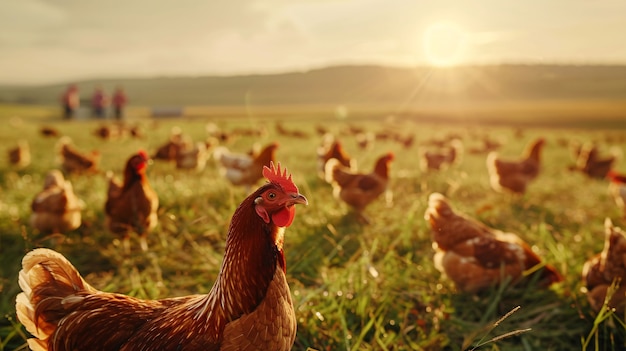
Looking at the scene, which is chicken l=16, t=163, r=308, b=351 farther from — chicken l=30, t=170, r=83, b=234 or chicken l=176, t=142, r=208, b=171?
chicken l=176, t=142, r=208, b=171

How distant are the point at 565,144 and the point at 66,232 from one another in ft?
79.4

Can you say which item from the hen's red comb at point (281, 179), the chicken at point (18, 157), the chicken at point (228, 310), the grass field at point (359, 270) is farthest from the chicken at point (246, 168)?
the chicken at point (18, 157)

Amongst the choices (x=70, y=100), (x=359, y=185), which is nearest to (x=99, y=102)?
(x=70, y=100)

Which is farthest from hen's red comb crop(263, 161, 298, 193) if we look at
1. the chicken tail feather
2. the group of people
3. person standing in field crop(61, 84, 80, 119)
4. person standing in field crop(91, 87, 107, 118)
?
person standing in field crop(91, 87, 107, 118)

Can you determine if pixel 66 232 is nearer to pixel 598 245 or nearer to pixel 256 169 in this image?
pixel 256 169

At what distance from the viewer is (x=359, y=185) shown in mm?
5996

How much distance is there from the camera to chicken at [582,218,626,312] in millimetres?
3275

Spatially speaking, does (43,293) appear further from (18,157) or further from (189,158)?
(18,157)

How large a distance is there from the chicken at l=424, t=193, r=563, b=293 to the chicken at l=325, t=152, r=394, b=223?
1.68m

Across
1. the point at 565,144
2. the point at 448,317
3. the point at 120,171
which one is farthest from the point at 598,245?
the point at 565,144

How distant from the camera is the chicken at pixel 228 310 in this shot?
1.90 m

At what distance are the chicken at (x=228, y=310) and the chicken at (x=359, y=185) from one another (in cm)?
377

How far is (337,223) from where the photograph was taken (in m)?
5.27

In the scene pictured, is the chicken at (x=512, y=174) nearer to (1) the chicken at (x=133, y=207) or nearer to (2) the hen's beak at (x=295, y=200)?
(1) the chicken at (x=133, y=207)
